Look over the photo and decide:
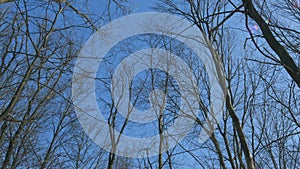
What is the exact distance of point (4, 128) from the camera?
7.20 m

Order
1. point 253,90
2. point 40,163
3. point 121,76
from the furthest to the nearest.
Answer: point 121,76 < point 40,163 < point 253,90

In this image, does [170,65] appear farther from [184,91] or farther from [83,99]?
[83,99]

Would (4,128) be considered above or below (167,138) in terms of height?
below

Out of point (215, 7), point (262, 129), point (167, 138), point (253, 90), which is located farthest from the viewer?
point (167, 138)

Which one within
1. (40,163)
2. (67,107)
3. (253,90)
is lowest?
(40,163)

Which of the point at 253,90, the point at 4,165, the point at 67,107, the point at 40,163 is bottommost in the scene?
the point at 4,165

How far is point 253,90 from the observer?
7535 mm

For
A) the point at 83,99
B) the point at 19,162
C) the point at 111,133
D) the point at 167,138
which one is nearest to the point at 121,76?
the point at 111,133

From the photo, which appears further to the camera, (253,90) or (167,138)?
(167,138)

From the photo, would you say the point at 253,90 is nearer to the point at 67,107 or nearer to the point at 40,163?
the point at 67,107

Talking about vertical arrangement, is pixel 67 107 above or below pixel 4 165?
above

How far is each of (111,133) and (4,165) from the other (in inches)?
155

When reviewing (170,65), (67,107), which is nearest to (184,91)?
(170,65)

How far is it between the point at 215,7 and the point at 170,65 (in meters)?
3.74
